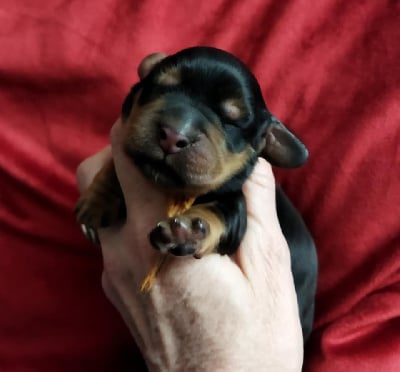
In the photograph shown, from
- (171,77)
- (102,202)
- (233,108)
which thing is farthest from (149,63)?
(102,202)

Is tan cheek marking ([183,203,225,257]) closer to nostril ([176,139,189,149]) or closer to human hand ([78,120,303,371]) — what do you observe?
human hand ([78,120,303,371])

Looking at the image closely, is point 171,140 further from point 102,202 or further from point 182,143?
point 102,202

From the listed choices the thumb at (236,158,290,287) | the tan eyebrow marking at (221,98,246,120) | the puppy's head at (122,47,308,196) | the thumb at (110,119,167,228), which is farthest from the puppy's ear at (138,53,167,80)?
the thumb at (236,158,290,287)

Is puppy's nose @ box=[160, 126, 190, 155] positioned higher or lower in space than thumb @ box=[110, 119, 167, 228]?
higher

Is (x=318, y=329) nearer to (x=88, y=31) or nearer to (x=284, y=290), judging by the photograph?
(x=284, y=290)

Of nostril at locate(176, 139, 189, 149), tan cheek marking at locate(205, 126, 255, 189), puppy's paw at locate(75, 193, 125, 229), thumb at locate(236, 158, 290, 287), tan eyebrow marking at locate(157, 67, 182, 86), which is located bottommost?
puppy's paw at locate(75, 193, 125, 229)

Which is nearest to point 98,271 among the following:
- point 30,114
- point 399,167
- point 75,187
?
point 75,187

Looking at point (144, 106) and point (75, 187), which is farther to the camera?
point (75, 187)
